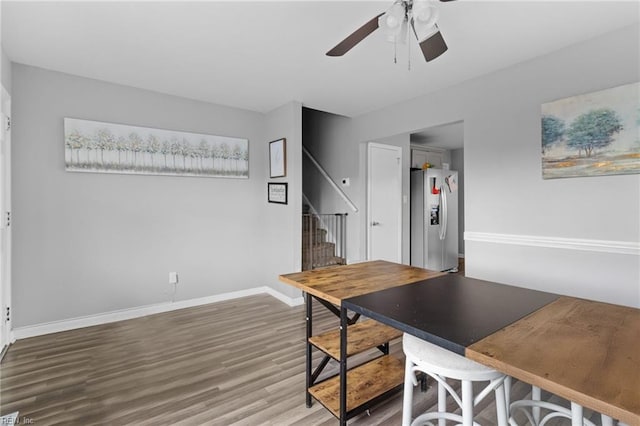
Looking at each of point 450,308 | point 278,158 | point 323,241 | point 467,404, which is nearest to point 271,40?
point 278,158

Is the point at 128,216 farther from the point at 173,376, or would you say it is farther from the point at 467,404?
the point at 467,404

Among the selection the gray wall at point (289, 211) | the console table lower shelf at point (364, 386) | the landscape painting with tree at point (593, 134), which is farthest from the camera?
the gray wall at point (289, 211)

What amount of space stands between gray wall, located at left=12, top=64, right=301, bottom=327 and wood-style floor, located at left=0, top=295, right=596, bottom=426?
448mm

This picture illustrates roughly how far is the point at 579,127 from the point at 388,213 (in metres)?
2.67

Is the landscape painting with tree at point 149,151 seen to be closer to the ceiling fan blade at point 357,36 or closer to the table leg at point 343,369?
the ceiling fan blade at point 357,36

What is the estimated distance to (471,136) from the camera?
2.99m

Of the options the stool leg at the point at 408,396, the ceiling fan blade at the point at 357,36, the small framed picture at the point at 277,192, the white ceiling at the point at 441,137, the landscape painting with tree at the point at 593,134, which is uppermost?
the white ceiling at the point at 441,137

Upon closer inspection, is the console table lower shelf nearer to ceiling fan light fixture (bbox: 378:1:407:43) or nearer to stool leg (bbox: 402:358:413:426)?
stool leg (bbox: 402:358:413:426)

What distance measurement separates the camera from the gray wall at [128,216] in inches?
111

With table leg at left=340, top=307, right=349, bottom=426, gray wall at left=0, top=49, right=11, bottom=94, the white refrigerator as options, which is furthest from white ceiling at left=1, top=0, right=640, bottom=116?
the white refrigerator

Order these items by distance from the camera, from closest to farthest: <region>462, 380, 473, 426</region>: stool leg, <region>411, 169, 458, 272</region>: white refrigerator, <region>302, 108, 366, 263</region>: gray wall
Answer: <region>462, 380, 473, 426</region>: stool leg < <region>302, 108, 366, 263</region>: gray wall < <region>411, 169, 458, 272</region>: white refrigerator

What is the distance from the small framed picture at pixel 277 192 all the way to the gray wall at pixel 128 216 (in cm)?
10

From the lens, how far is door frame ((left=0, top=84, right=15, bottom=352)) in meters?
2.52

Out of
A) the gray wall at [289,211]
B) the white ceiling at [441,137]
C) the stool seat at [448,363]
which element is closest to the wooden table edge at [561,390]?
the stool seat at [448,363]
